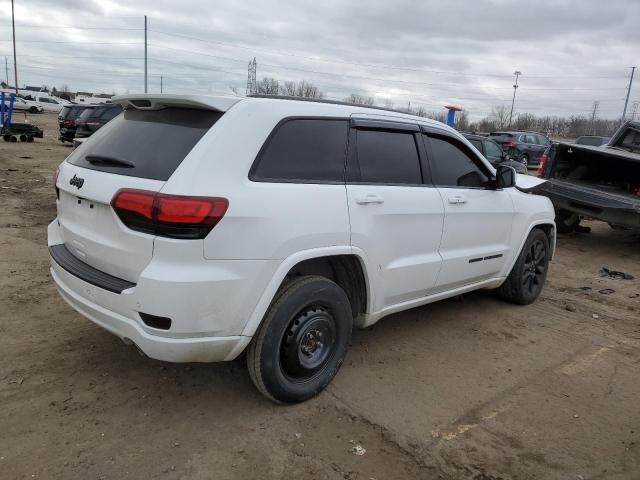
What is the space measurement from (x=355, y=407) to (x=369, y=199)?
52.6 inches

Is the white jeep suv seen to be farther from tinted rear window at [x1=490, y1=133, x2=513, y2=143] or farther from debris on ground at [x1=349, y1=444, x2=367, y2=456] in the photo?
tinted rear window at [x1=490, y1=133, x2=513, y2=143]

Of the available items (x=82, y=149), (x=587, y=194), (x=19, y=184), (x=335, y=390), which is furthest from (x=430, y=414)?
(x=19, y=184)

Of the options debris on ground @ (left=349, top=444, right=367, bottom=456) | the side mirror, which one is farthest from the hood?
debris on ground @ (left=349, top=444, right=367, bottom=456)

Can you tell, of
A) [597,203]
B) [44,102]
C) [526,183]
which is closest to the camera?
[526,183]

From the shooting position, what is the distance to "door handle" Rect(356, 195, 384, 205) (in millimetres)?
3344

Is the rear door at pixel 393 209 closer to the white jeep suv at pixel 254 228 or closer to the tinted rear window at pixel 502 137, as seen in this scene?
the white jeep suv at pixel 254 228

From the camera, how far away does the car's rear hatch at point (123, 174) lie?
2.77m

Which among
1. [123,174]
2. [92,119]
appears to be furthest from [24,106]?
[123,174]

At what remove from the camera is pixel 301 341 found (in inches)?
126

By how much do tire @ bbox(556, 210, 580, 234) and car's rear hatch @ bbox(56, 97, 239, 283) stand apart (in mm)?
8329

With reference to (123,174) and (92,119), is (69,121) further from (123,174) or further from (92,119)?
(123,174)

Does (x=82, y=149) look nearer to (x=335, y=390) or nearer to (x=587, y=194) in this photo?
(x=335, y=390)

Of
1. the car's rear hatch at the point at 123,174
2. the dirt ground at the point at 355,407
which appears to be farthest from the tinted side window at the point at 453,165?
the car's rear hatch at the point at 123,174

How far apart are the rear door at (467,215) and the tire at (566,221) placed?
17.8 feet
